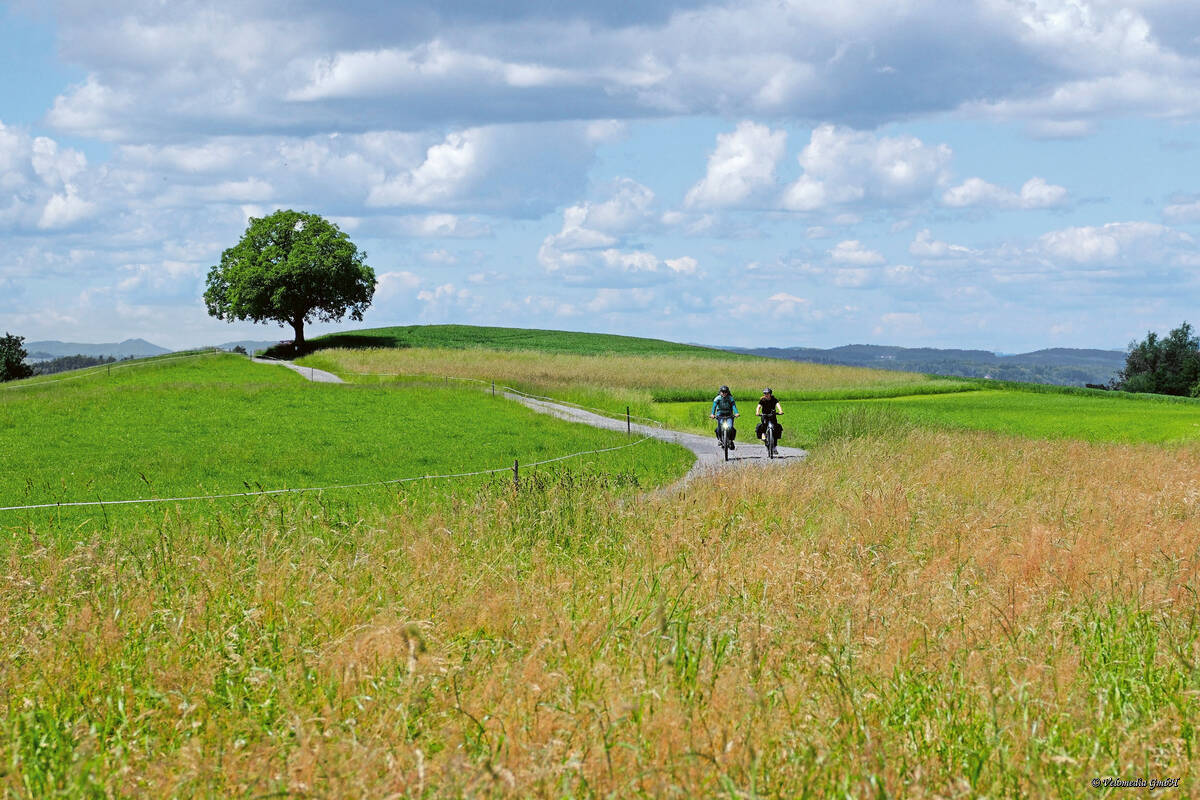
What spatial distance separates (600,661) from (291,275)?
88143 mm

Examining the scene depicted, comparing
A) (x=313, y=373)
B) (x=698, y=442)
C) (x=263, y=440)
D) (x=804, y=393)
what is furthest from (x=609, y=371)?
(x=263, y=440)

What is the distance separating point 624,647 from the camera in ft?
20.2

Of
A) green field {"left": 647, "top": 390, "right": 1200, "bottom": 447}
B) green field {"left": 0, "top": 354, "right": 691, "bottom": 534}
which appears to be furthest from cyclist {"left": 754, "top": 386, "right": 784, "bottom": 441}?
green field {"left": 647, "top": 390, "right": 1200, "bottom": 447}

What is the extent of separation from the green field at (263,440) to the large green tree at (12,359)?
240ft

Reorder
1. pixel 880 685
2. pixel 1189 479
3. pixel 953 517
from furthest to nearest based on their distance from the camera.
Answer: pixel 1189 479
pixel 953 517
pixel 880 685

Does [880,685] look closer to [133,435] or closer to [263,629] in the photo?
[263,629]

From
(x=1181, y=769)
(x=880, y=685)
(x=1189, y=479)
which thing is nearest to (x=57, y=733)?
(x=880, y=685)

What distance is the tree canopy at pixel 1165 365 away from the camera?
122125 millimetres

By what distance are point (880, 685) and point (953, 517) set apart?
6473mm

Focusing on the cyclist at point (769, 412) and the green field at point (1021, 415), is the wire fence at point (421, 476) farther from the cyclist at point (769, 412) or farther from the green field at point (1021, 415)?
the green field at point (1021, 415)

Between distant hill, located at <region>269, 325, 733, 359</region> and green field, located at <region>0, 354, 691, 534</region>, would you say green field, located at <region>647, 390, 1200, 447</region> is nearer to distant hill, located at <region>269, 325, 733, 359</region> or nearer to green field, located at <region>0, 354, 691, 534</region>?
green field, located at <region>0, 354, 691, 534</region>

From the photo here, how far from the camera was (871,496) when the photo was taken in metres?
12.9

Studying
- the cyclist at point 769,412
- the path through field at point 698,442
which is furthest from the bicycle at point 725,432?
the cyclist at point 769,412

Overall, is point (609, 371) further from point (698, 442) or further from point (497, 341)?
point (497, 341)
